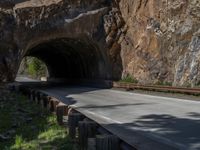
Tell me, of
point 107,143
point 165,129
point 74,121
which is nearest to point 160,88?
point 165,129

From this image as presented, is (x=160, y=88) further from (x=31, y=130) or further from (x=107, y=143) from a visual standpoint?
(x=107, y=143)

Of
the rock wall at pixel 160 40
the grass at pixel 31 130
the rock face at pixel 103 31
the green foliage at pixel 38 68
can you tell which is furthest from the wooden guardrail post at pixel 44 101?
the green foliage at pixel 38 68

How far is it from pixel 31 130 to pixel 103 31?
21.7 metres

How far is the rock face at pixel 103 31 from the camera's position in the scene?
25781 mm

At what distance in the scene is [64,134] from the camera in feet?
33.0

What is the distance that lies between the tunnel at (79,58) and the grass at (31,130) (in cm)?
1762

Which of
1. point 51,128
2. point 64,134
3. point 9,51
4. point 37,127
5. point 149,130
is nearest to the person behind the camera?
point 149,130

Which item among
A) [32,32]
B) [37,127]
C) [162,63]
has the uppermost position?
[32,32]

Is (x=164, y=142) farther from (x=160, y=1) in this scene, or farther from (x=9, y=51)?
(x=9, y=51)

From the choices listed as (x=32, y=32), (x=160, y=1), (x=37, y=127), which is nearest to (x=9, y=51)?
(x=32, y=32)

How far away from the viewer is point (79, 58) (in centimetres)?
3894

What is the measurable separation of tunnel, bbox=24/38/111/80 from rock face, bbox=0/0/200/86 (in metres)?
0.15

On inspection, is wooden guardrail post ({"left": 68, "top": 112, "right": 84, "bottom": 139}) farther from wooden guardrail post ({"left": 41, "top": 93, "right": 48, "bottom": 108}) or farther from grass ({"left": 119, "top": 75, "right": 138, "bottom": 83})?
grass ({"left": 119, "top": 75, "right": 138, "bottom": 83})

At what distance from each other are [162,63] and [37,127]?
14.6m
